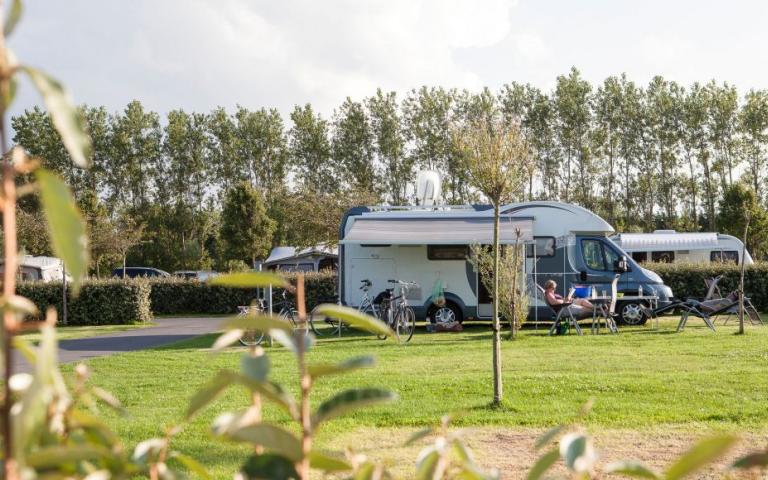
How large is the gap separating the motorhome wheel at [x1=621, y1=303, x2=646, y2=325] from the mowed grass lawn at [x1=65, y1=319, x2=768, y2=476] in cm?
200

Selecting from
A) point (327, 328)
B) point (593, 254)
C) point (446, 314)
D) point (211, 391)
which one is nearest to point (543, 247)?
point (593, 254)

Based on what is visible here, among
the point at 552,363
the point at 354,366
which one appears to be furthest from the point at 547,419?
the point at 354,366

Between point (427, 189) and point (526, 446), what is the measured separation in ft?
38.5

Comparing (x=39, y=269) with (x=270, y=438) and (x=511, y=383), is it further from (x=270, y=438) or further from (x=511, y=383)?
(x=270, y=438)

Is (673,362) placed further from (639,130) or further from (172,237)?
(172,237)

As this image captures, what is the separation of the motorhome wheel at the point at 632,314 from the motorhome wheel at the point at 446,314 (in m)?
2.94

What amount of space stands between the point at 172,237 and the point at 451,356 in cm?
3715

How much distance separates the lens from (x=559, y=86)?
4269cm

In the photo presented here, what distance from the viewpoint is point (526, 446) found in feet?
17.5

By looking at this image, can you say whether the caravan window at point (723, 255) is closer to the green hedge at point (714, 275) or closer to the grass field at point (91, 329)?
the green hedge at point (714, 275)

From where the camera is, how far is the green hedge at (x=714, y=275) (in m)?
19.3

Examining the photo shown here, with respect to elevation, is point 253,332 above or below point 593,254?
below

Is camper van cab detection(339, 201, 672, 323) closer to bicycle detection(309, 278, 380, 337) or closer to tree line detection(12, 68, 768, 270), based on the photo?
bicycle detection(309, 278, 380, 337)

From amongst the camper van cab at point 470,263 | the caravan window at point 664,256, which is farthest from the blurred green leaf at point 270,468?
the caravan window at point 664,256
